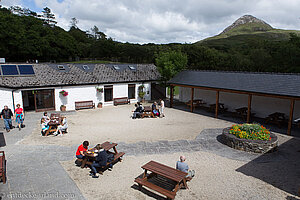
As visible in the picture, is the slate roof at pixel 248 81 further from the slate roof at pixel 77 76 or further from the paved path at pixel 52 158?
the slate roof at pixel 77 76

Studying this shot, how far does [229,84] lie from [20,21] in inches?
2147

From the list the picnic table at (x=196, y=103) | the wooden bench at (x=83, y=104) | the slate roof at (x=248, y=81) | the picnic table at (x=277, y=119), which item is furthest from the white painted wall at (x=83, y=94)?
the picnic table at (x=277, y=119)

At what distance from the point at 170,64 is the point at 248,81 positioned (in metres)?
7.86

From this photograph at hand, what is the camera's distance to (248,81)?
14828 mm

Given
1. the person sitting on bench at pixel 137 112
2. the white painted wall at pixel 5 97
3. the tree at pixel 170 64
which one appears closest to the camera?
the white painted wall at pixel 5 97

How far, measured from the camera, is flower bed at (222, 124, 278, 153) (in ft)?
31.4

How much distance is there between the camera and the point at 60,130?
11.9m

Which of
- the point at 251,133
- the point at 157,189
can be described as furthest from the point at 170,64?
the point at 157,189

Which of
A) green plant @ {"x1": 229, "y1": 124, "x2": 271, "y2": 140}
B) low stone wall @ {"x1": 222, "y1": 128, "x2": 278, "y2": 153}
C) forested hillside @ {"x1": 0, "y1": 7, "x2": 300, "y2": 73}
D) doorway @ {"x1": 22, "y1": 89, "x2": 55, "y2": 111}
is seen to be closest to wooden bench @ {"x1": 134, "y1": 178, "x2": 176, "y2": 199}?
low stone wall @ {"x1": 222, "y1": 128, "x2": 278, "y2": 153}

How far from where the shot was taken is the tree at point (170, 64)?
20.7 m

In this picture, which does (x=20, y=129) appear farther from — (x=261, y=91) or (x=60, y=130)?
(x=261, y=91)

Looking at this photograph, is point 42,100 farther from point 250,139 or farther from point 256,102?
point 256,102

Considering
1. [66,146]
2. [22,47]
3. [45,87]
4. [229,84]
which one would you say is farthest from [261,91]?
[22,47]

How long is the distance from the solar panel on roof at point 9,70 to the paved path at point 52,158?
249 inches
